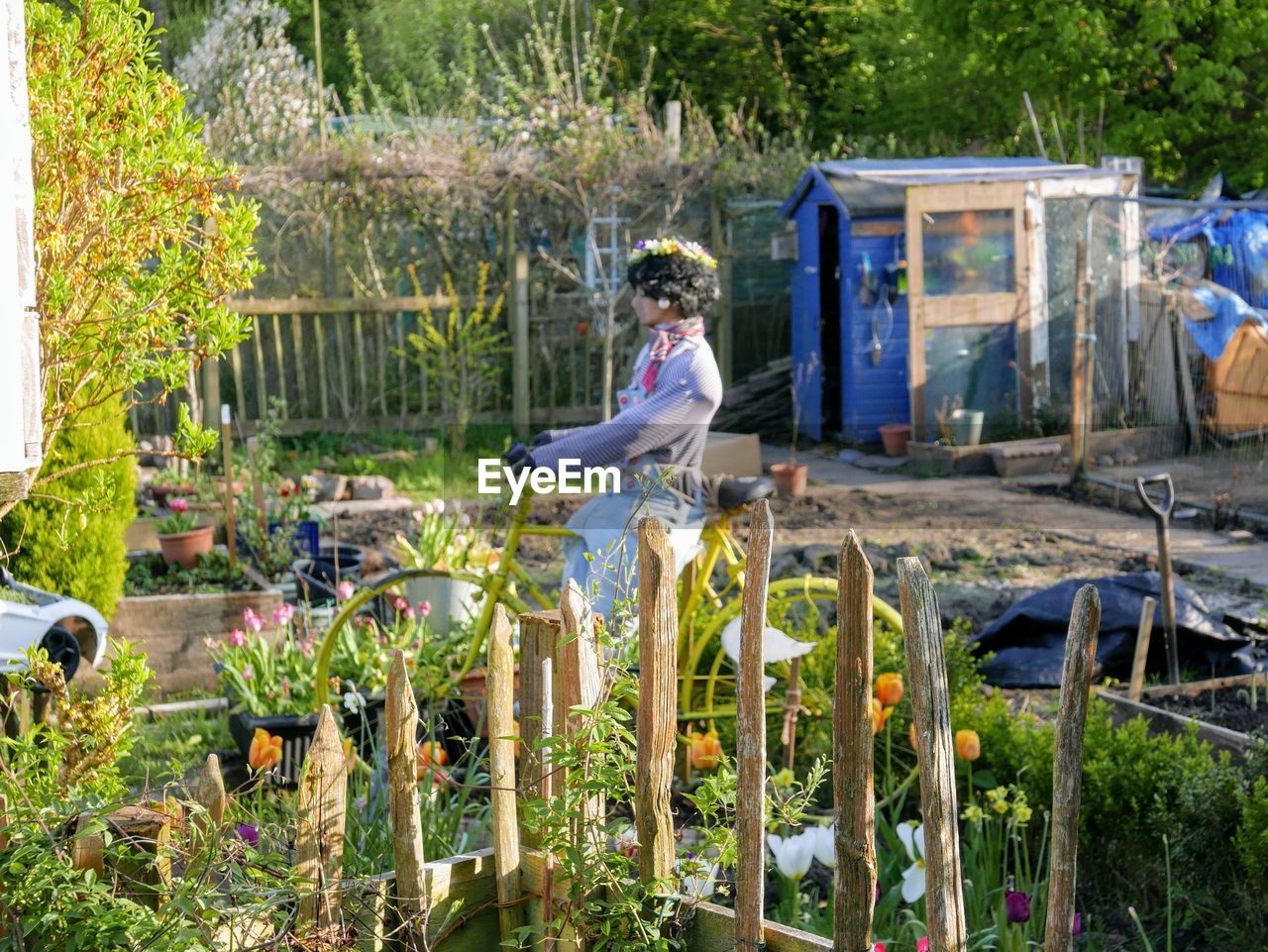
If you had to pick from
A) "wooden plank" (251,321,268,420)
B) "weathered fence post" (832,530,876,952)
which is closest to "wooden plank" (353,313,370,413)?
"wooden plank" (251,321,268,420)

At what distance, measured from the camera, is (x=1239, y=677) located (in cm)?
430

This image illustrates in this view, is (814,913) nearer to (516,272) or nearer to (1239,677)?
(1239,677)

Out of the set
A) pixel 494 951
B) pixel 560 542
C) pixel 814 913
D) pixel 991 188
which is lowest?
pixel 814 913

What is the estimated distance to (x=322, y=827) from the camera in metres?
1.90

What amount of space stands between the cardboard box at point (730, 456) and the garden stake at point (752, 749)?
8.31 feet

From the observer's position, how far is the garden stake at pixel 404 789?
194 centimetres

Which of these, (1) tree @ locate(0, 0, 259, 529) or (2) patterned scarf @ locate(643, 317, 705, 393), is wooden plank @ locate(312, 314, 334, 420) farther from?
(1) tree @ locate(0, 0, 259, 529)

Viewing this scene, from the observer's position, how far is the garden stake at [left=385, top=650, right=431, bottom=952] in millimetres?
1939

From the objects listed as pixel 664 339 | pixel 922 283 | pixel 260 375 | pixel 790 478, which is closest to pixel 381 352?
pixel 260 375

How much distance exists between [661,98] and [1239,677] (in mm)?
17369

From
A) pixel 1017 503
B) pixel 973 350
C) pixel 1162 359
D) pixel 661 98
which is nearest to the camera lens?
pixel 1017 503

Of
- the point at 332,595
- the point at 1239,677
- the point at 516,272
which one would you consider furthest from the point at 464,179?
the point at 1239,677

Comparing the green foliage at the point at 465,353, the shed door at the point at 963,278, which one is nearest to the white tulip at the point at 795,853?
the shed door at the point at 963,278

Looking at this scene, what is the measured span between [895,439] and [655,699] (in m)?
4.26
